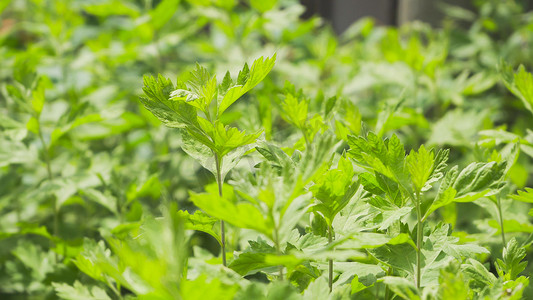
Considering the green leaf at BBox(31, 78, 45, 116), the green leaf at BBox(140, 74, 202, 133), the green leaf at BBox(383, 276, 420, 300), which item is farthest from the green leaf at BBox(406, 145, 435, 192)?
the green leaf at BBox(31, 78, 45, 116)

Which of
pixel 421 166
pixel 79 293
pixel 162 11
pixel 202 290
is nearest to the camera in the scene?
pixel 202 290

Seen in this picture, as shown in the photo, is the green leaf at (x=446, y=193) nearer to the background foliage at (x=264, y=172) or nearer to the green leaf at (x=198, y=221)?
the background foliage at (x=264, y=172)

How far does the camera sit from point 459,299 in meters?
0.48

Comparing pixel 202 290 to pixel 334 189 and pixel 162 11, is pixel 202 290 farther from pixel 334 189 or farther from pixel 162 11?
pixel 162 11

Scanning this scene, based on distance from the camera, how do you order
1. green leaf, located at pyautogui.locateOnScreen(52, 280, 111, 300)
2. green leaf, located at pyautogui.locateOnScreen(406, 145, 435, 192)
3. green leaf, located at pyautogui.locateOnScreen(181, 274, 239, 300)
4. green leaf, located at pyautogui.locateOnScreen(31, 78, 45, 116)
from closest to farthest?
1. green leaf, located at pyautogui.locateOnScreen(181, 274, 239, 300)
2. green leaf, located at pyautogui.locateOnScreen(406, 145, 435, 192)
3. green leaf, located at pyautogui.locateOnScreen(52, 280, 111, 300)
4. green leaf, located at pyautogui.locateOnScreen(31, 78, 45, 116)

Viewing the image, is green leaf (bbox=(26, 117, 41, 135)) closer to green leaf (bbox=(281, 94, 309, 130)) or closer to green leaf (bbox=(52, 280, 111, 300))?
green leaf (bbox=(52, 280, 111, 300))

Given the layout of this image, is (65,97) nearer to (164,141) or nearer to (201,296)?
(164,141)

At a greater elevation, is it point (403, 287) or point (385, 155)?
point (385, 155)

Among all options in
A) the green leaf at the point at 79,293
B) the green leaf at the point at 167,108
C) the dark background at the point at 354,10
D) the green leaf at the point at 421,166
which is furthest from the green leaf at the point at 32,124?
the dark background at the point at 354,10

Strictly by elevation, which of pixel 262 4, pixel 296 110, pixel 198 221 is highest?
pixel 262 4

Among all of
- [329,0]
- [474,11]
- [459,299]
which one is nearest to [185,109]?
[459,299]

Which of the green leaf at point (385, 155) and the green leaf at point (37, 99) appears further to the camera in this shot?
the green leaf at point (37, 99)

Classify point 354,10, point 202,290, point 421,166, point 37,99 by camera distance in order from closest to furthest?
point 202,290 < point 421,166 < point 37,99 < point 354,10

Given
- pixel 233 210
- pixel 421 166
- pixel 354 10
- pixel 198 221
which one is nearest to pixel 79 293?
pixel 198 221
